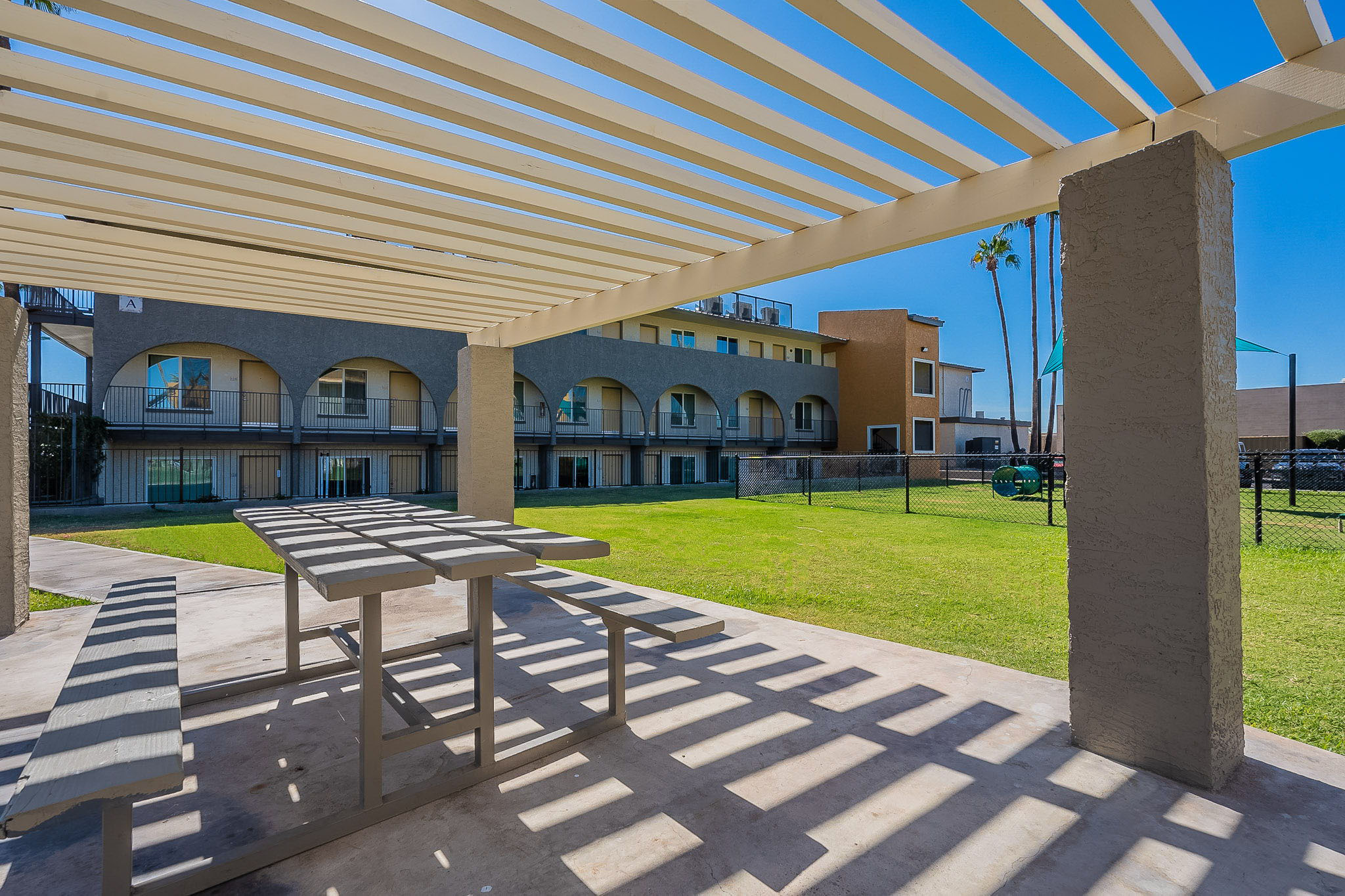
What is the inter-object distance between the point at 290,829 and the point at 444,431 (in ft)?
71.2

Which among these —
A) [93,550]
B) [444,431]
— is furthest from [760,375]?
[93,550]

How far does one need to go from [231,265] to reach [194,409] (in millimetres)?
18224

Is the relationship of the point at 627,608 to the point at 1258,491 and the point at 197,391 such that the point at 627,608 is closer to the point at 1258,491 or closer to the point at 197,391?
the point at 1258,491

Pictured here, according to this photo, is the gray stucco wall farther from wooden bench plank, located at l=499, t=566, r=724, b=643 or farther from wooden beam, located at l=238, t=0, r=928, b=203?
wooden beam, located at l=238, t=0, r=928, b=203

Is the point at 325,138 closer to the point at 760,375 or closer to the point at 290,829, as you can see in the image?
the point at 290,829

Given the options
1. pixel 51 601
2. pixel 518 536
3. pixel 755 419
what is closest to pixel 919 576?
pixel 518 536

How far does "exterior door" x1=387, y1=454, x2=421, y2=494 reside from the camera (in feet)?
77.6

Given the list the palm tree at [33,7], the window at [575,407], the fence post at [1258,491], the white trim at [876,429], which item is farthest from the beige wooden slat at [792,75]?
the white trim at [876,429]

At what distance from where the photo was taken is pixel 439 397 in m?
23.0

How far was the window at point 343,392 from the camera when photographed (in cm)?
2203

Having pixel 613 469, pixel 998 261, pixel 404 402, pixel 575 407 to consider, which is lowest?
pixel 613 469

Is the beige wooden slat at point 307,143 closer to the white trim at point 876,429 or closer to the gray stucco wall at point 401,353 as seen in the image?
the gray stucco wall at point 401,353

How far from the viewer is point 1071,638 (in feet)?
10.5

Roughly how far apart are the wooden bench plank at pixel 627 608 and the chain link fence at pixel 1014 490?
6.15 metres
